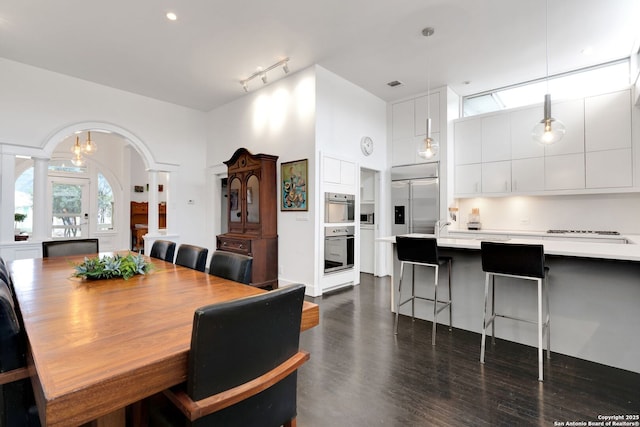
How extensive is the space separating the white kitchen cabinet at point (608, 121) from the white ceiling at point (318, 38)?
24.9 inches

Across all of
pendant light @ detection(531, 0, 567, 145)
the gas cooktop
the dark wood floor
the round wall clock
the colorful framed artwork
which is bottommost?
the dark wood floor

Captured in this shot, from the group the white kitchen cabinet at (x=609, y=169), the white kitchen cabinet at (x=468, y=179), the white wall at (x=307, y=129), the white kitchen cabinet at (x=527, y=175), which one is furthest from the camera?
the white kitchen cabinet at (x=468, y=179)

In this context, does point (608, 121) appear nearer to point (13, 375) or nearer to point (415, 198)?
point (415, 198)

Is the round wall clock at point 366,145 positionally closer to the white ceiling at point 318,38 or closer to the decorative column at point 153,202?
the white ceiling at point 318,38

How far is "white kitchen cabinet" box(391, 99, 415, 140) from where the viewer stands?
5.60m

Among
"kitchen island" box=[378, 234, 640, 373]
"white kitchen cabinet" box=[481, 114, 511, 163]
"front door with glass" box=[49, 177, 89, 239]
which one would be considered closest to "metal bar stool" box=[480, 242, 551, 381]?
"kitchen island" box=[378, 234, 640, 373]

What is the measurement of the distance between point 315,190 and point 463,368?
9.37 feet

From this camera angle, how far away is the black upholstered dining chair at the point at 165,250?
3117 millimetres

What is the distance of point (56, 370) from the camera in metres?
0.86

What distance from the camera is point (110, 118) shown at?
5.30m

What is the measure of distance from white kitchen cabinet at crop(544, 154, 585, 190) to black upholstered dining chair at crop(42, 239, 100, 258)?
20.2ft

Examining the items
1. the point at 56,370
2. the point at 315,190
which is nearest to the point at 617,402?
the point at 56,370

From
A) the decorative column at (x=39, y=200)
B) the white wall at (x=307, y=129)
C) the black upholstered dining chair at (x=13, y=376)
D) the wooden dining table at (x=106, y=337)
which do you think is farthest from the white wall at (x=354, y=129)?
the decorative column at (x=39, y=200)

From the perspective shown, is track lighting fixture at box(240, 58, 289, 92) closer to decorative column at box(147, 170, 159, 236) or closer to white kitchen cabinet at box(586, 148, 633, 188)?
decorative column at box(147, 170, 159, 236)
